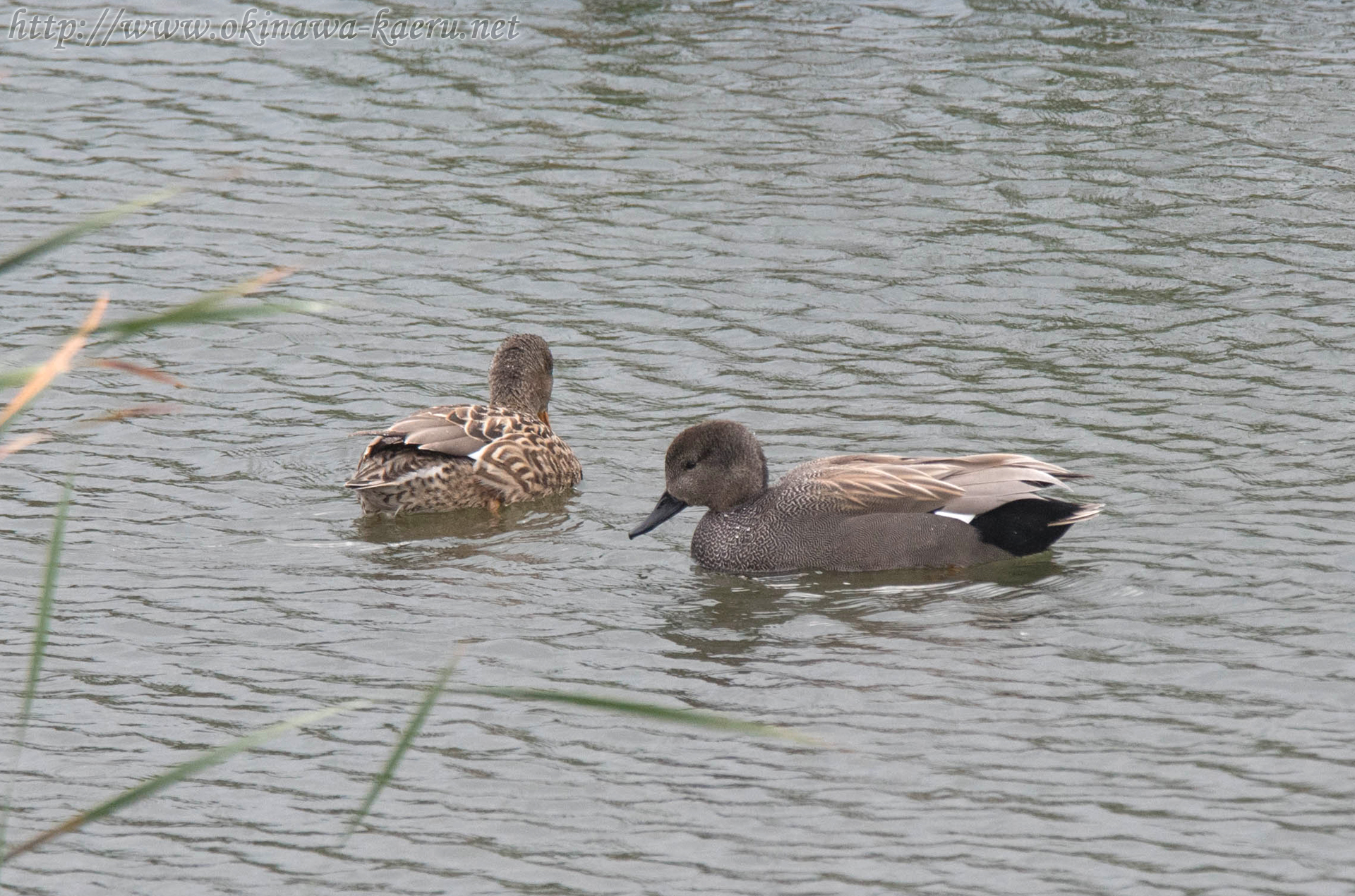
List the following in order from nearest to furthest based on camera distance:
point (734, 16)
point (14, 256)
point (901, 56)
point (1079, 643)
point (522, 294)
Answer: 1. point (14, 256)
2. point (1079, 643)
3. point (522, 294)
4. point (901, 56)
5. point (734, 16)

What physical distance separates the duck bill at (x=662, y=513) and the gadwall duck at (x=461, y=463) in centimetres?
98

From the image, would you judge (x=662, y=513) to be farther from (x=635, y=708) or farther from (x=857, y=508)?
(x=635, y=708)

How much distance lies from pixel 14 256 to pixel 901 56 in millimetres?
13287

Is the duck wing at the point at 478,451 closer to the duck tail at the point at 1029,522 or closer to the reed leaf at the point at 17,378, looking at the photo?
the duck tail at the point at 1029,522

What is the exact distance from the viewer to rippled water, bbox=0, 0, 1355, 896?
643cm

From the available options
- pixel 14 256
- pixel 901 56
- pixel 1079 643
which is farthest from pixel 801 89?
pixel 14 256

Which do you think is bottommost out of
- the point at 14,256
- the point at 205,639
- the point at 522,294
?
the point at 205,639

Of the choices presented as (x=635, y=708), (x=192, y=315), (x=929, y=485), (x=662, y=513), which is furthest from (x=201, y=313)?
(x=929, y=485)

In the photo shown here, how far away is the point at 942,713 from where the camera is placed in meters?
7.17

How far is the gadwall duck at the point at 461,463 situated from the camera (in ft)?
31.8

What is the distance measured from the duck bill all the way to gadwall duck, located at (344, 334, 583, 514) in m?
0.98

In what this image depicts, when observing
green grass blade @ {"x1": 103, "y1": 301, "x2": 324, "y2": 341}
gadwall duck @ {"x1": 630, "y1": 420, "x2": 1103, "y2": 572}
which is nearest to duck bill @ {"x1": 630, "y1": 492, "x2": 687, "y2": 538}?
gadwall duck @ {"x1": 630, "y1": 420, "x2": 1103, "y2": 572}

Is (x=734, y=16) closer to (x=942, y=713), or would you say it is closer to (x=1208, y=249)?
(x=1208, y=249)

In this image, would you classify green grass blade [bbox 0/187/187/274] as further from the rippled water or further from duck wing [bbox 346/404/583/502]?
duck wing [bbox 346/404/583/502]
